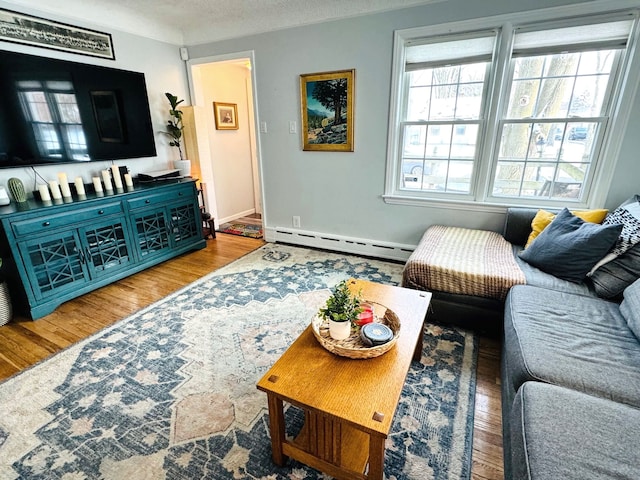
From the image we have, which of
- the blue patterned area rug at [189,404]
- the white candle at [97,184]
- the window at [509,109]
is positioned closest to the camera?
the blue patterned area rug at [189,404]

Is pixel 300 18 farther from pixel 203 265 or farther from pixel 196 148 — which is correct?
pixel 203 265

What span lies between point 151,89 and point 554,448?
4.23 metres

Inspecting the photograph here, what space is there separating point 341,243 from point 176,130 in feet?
7.60

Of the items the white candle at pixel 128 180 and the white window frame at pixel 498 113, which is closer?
the white window frame at pixel 498 113

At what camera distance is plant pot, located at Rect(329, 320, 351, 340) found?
1.33 m

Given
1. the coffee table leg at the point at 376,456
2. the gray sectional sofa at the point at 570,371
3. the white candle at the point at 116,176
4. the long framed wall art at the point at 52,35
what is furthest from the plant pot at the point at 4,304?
the gray sectional sofa at the point at 570,371

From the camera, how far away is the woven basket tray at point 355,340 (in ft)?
4.09

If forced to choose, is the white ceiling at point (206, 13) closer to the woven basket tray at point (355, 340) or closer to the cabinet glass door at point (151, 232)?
the cabinet glass door at point (151, 232)

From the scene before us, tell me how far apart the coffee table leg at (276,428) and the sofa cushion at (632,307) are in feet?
5.12

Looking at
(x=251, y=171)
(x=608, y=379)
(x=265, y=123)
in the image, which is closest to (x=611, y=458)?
(x=608, y=379)

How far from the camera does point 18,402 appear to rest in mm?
1615

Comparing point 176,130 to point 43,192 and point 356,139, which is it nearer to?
point 43,192

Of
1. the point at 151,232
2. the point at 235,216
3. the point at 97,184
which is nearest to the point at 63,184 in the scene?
the point at 97,184

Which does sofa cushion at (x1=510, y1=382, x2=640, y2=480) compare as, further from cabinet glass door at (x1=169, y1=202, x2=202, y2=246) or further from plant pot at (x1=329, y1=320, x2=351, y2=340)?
cabinet glass door at (x1=169, y1=202, x2=202, y2=246)
